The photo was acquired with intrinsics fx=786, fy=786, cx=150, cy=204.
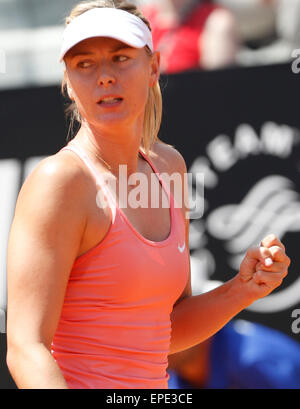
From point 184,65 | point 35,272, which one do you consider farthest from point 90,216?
point 184,65

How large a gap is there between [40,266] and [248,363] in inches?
63.1

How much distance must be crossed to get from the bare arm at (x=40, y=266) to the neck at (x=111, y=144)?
0.20 metres

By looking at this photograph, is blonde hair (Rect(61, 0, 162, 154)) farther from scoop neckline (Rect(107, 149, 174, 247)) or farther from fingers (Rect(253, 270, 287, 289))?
fingers (Rect(253, 270, 287, 289))

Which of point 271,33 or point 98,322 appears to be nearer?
point 98,322

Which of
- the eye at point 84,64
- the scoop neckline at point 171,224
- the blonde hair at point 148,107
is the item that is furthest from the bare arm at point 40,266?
the blonde hair at point 148,107

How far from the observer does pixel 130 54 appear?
68.2 inches

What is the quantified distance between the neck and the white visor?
182 millimetres

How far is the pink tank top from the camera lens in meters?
1.64


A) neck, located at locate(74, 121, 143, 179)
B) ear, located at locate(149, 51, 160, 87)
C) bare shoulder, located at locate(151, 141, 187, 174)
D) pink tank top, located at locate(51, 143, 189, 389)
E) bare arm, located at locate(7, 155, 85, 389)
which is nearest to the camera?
bare arm, located at locate(7, 155, 85, 389)

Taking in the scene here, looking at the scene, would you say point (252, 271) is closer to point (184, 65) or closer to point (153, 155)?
point (153, 155)

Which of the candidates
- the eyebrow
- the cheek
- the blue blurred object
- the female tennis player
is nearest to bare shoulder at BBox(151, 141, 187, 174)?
the female tennis player

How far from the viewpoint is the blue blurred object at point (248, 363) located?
9.61 ft

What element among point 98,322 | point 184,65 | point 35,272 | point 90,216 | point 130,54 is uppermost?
point 184,65
